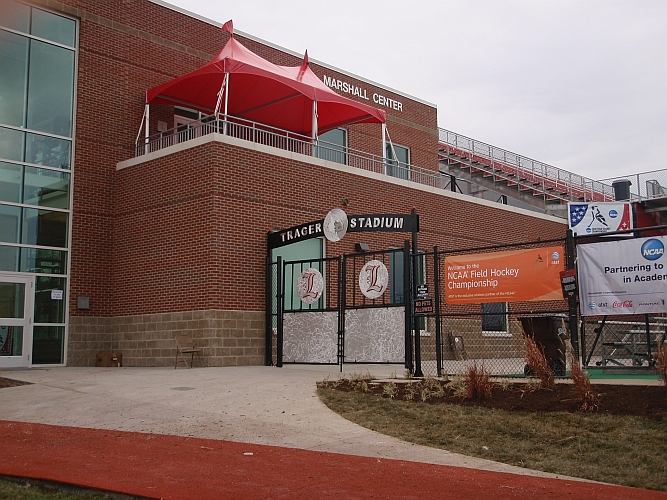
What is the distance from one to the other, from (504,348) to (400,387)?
1394 cm

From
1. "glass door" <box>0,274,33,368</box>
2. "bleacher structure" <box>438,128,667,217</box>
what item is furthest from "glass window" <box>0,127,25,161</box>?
"bleacher structure" <box>438,128,667,217</box>

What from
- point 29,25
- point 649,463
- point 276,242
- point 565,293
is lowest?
point 649,463

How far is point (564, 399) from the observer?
9477 mm

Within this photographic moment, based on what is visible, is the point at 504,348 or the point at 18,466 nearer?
the point at 18,466

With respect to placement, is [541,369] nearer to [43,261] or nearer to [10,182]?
[43,261]

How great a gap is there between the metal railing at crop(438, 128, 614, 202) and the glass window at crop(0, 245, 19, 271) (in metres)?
22.1

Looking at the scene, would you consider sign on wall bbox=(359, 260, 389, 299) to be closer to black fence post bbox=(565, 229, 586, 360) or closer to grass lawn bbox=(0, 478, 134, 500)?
black fence post bbox=(565, 229, 586, 360)

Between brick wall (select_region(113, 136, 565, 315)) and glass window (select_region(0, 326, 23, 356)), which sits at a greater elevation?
brick wall (select_region(113, 136, 565, 315))

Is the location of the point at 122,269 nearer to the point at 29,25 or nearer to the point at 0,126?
the point at 0,126

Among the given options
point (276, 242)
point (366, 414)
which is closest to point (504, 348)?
point (276, 242)

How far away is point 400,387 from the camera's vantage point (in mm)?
11461

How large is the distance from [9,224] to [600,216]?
82.3 feet

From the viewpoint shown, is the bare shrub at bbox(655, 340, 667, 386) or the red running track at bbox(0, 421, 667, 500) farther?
the bare shrub at bbox(655, 340, 667, 386)

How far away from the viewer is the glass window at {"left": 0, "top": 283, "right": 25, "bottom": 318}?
18.1m
